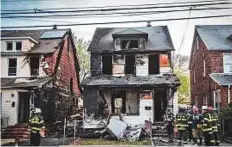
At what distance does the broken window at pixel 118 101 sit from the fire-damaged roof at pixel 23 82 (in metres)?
1.95

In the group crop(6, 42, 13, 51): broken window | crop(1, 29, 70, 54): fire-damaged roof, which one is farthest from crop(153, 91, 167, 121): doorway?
crop(6, 42, 13, 51): broken window

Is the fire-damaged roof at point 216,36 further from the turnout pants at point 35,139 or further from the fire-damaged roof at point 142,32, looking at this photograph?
the turnout pants at point 35,139

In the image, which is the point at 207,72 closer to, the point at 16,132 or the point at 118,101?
the point at 118,101

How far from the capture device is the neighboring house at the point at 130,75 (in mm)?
10266

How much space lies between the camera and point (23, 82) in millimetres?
8914

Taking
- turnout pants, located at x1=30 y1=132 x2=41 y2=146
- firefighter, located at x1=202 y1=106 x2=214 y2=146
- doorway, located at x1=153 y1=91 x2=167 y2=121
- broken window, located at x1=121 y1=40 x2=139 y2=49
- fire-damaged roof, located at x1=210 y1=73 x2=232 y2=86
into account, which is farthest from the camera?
broken window, located at x1=121 y1=40 x2=139 y2=49

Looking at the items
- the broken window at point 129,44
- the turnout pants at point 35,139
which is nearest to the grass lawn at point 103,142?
the turnout pants at point 35,139

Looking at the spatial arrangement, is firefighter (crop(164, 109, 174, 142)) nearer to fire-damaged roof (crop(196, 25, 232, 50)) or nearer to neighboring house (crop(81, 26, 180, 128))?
neighboring house (crop(81, 26, 180, 128))

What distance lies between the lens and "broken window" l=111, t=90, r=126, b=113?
10.4m

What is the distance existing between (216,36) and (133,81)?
2515 mm

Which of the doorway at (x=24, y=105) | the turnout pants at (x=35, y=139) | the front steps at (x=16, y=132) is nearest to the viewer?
the turnout pants at (x=35, y=139)

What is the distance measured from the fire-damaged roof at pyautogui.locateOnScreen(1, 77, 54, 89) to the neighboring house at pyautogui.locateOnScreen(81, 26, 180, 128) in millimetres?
1514

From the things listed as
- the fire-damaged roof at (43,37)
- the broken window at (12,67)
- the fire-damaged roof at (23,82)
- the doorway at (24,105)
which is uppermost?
the fire-damaged roof at (43,37)

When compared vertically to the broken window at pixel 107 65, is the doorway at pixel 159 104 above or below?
below
